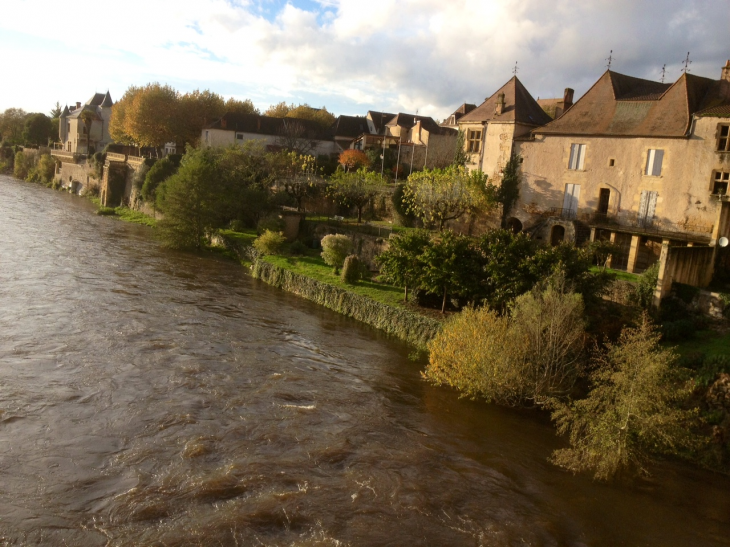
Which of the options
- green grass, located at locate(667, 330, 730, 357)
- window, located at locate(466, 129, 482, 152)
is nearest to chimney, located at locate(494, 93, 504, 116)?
window, located at locate(466, 129, 482, 152)

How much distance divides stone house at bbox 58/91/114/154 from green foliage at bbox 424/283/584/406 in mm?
66726

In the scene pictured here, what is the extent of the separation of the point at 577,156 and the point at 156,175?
1305 inches

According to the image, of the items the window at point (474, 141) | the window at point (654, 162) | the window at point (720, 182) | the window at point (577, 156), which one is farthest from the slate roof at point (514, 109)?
the window at point (720, 182)

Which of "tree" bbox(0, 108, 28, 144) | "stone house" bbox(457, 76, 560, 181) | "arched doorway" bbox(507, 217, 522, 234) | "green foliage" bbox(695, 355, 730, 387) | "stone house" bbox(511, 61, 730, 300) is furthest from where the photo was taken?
"tree" bbox(0, 108, 28, 144)

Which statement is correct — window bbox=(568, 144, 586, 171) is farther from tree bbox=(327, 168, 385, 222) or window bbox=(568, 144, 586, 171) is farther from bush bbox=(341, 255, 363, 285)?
bush bbox=(341, 255, 363, 285)

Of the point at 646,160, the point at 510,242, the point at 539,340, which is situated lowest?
the point at 539,340

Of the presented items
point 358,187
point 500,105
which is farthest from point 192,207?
point 500,105

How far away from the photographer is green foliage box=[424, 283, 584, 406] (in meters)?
16.7

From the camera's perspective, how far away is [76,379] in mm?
16734

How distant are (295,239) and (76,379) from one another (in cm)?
2209

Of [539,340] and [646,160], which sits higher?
[646,160]

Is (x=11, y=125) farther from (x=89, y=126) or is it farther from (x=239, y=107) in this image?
(x=239, y=107)

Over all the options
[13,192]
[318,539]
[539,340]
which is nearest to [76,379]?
[318,539]

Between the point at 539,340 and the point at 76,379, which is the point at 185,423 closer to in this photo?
the point at 76,379
